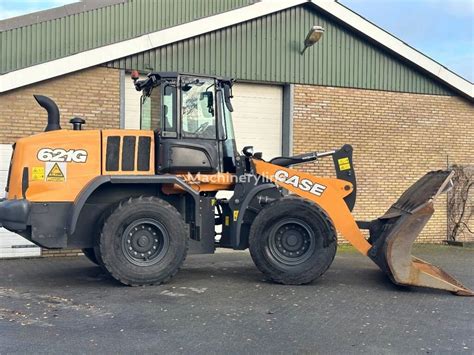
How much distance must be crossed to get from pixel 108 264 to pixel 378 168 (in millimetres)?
8284

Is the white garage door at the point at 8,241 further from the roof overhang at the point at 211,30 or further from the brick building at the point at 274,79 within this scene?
the roof overhang at the point at 211,30

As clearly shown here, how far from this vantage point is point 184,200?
8562mm

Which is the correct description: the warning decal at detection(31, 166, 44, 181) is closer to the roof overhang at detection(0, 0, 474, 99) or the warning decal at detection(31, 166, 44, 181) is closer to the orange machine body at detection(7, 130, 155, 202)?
the orange machine body at detection(7, 130, 155, 202)

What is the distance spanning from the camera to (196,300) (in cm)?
721

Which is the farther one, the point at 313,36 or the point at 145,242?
the point at 313,36

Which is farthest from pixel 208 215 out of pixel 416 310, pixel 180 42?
pixel 180 42

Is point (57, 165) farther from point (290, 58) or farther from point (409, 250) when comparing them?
point (290, 58)

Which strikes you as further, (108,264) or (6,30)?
(6,30)

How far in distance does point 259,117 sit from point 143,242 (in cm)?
598

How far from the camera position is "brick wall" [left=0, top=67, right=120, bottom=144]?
35.4ft

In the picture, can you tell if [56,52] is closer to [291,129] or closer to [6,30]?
[6,30]

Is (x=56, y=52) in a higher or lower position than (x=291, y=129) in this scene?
higher

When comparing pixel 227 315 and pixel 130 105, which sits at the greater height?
pixel 130 105

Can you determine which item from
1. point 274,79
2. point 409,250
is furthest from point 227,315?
point 274,79
